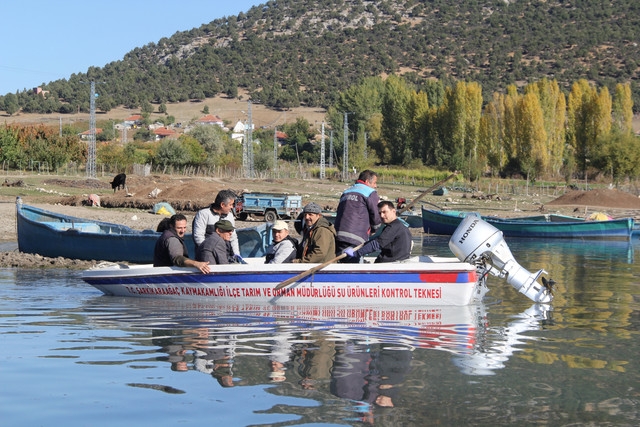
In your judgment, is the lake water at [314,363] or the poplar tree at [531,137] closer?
the lake water at [314,363]

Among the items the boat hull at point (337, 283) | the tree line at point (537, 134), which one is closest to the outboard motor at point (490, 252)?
the boat hull at point (337, 283)

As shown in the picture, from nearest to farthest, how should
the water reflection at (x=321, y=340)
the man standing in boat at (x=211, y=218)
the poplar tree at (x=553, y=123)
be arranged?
the water reflection at (x=321, y=340) → the man standing in boat at (x=211, y=218) → the poplar tree at (x=553, y=123)

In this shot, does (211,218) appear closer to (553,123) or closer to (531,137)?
(531,137)

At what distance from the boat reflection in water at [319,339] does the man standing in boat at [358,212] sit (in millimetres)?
1113

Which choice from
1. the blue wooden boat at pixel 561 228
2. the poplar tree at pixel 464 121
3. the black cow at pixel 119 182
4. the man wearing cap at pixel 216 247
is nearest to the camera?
the man wearing cap at pixel 216 247

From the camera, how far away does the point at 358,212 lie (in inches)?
554

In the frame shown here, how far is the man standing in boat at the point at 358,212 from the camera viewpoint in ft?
45.9

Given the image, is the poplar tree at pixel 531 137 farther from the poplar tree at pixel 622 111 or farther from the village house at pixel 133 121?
the village house at pixel 133 121

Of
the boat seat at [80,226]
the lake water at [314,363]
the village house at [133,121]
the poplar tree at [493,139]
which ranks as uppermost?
the village house at [133,121]

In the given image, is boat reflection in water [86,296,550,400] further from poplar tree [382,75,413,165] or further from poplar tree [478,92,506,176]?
poplar tree [382,75,413,165]

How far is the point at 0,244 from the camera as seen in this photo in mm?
26656

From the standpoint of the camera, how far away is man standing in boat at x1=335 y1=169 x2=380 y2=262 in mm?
13984

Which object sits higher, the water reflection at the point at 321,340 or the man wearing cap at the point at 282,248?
the man wearing cap at the point at 282,248

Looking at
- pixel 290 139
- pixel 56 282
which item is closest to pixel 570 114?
pixel 290 139
